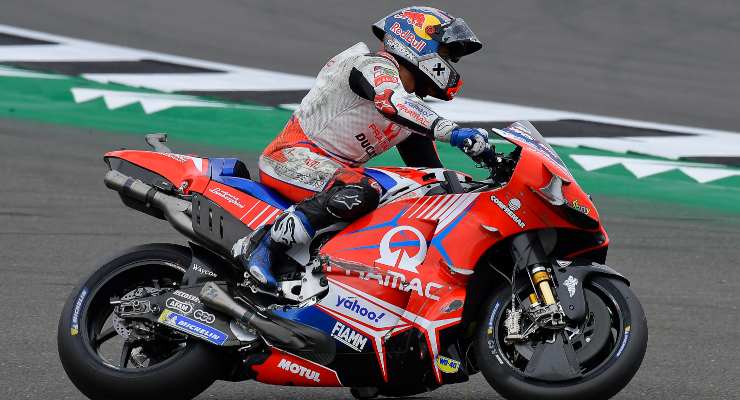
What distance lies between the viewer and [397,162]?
10.5m

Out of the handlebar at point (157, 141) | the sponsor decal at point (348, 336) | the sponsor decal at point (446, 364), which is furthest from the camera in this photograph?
the handlebar at point (157, 141)

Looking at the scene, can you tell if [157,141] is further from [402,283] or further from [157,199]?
[402,283]

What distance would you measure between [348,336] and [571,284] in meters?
0.89

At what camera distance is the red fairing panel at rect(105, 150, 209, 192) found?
5.68m

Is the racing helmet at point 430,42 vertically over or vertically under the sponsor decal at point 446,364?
over

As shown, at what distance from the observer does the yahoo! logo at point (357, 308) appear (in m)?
5.32

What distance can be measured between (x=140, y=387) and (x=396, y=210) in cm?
121

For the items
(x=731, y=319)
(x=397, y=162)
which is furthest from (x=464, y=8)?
(x=731, y=319)

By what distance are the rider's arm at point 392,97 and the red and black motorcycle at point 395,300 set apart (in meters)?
0.25

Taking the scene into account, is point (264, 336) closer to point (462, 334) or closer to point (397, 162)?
point (462, 334)

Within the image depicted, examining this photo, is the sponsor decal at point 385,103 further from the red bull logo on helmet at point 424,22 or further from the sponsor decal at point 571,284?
the sponsor decal at point 571,284

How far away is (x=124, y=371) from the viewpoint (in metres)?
5.34

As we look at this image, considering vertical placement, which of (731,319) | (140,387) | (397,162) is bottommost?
(397,162)

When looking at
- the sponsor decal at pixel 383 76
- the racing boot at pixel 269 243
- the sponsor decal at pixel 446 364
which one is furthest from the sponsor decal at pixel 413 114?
the sponsor decal at pixel 446 364
